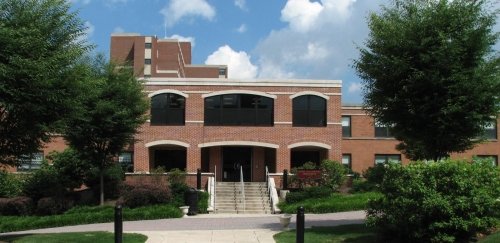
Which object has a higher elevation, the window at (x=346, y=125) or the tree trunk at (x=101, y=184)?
the window at (x=346, y=125)

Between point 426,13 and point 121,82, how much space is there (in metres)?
14.6

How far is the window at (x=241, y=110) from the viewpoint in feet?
115

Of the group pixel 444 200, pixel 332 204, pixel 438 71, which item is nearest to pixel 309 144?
pixel 332 204

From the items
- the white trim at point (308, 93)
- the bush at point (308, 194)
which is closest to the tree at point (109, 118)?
the bush at point (308, 194)

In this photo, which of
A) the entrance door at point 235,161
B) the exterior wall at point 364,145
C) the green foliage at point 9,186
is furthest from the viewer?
the exterior wall at point 364,145

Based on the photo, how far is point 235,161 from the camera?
36.1 m

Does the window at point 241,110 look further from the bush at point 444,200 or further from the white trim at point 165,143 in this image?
the bush at point 444,200

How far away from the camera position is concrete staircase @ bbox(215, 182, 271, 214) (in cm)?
2804

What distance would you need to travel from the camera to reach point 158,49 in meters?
97.4

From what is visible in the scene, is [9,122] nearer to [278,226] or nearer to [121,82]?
[278,226]

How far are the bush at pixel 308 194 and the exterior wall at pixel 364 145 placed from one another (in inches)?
599

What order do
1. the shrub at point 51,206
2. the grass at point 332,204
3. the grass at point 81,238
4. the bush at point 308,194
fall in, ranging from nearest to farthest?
the grass at point 81,238 < the grass at point 332,204 < the shrub at point 51,206 < the bush at point 308,194

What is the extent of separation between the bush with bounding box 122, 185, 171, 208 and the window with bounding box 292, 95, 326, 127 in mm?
11285

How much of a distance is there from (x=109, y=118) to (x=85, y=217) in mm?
4468
